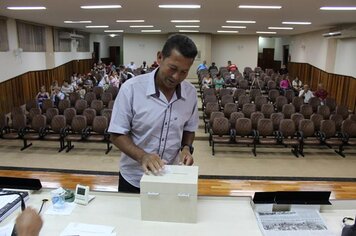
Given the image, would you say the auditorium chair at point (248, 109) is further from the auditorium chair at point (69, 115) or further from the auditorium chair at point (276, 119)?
the auditorium chair at point (69, 115)

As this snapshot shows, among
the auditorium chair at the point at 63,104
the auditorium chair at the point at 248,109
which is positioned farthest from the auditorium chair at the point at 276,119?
the auditorium chair at the point at 63,104

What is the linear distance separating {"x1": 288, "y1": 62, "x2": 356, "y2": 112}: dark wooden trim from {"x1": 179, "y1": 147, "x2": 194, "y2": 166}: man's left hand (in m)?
11.4

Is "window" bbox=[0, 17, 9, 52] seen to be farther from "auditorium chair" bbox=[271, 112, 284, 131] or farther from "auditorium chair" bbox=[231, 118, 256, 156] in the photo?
"auditorium chair" bbox=[271, 112, 284, 131]

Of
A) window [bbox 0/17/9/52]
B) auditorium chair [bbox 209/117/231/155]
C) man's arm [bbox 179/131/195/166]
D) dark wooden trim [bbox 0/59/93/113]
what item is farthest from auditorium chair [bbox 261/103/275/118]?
window [bbox 0/17/9/52]

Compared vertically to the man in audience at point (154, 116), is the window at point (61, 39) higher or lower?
higher

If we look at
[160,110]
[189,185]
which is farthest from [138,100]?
[189,185]

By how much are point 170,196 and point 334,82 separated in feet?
45.8

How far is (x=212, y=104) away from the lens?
28.1 feet

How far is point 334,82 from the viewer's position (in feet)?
44.4

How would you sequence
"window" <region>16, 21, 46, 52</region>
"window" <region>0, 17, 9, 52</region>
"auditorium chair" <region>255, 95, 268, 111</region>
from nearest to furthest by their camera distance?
"auditorium chair" <region>255, 95, 268, 111</region> → "window" <region>0, 17, 9, 52</region> → "window" <region>16, 21, 46, 52</region>

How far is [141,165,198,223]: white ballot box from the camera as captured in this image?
1516 millimetres

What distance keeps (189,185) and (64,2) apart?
7.27 meters

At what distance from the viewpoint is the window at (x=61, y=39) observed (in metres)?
15.3

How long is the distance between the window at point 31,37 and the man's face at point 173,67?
11.9 meters
